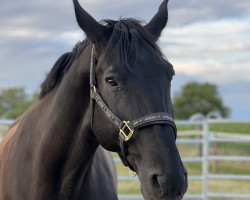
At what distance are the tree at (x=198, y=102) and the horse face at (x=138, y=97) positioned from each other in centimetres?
2210

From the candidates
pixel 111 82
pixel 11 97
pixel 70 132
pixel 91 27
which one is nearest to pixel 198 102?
pixel 11 97

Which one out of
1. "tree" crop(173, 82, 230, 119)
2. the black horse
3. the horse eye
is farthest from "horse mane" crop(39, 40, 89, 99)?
"tree" crop(173, 82, 230, 119)

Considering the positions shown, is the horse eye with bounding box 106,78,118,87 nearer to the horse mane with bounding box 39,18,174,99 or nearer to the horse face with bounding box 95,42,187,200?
the horse face with bounding box 95,42,187,200

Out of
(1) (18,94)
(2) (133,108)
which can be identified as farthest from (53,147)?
(1) (18,94)

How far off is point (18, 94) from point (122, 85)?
24565 millimetres

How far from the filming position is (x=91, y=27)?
2.68 meters

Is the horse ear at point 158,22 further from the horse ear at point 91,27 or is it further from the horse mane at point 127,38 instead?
the horse ear at point 91,27

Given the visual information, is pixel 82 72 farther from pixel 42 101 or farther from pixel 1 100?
pixel 1 100

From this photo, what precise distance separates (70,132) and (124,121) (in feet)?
1.77

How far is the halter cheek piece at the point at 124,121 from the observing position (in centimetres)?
239

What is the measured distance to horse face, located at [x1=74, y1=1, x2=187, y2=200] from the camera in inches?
91.3

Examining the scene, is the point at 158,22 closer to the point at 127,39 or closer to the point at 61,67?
the point at 127,39

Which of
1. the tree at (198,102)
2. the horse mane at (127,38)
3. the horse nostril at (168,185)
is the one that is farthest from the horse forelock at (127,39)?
the tree at (198,102)

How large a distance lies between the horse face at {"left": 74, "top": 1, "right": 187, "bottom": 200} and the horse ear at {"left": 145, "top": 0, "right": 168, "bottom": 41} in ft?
0.32
